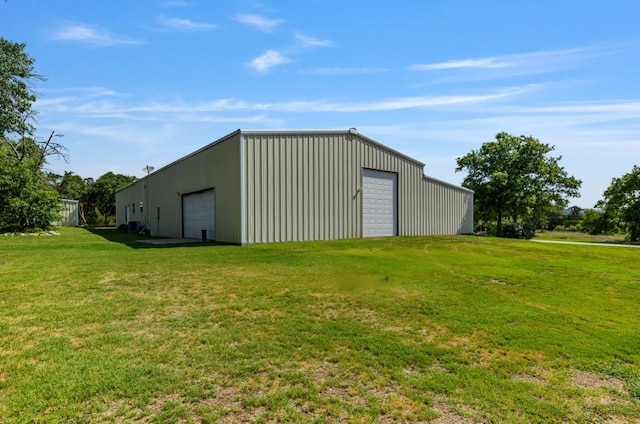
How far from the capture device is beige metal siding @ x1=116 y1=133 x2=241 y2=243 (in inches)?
518

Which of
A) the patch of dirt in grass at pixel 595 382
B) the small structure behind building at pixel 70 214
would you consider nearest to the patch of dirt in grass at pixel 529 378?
the patch of dirt in grass at pixel 595 382

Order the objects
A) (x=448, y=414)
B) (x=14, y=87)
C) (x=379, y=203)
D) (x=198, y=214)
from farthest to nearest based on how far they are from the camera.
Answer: (x=14, y=87) < (x=198, y=214) < (x=379, y=203) < (x=448, y=414)

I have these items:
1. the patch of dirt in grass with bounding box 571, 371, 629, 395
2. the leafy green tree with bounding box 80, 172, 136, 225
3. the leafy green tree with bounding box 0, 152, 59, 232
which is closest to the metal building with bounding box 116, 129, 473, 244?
the leafy green tree with bounding box 0, 152, 59, 232

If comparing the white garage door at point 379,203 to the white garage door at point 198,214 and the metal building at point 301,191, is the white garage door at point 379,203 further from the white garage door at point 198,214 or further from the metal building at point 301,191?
the white garage door at point 198,214

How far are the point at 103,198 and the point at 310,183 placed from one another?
38617 mm

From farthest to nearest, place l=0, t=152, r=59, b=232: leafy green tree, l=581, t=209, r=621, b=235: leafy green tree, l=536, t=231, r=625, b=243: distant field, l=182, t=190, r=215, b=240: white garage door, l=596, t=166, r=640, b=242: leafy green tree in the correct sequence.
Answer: l=581, t=209, r=621, b=235: leafy green tree, l=596, t=166, r=640, b=242: leafy green tree, l=536, t=231, r=625, b=243: distant field, l=0, t=152, r=59, b=232: leafy green tree, l=182, t=190, r=215, b=240: white garage door

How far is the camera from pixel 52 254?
10094 millimetres

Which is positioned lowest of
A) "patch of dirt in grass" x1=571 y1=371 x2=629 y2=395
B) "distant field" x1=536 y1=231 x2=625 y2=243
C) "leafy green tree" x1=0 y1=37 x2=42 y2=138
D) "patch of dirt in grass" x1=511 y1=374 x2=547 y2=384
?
"distant field" x1=536 y1=231 x2=625 y2=243

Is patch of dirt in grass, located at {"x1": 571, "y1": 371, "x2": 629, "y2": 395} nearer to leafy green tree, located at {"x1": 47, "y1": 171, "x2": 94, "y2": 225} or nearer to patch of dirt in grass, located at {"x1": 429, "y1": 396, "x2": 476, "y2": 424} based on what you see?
patch of dirt in grass, located at {"x1": 429, "y1": 396, "x2": 476, "y2": 424}

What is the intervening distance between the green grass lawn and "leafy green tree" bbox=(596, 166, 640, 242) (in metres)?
26.4

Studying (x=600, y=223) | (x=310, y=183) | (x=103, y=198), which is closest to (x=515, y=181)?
(x=600, y=223)

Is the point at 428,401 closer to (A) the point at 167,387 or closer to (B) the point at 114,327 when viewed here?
(A) the point at 167,387

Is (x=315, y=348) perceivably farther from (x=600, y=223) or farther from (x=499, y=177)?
(x=600, y=223)

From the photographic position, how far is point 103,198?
139ft
